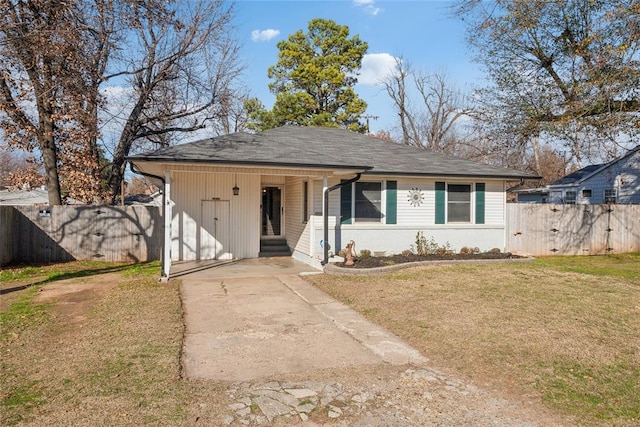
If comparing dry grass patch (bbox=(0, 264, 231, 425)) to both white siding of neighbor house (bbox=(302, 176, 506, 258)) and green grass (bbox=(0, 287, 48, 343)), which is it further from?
white siding of neighbor house (bbox=(302, 176, 506, 258))

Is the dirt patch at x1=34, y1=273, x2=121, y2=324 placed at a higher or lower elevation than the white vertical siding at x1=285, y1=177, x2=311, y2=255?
lower

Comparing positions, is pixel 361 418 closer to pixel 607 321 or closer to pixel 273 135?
pixel 607 321

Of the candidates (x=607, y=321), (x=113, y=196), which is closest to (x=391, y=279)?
(x=607, y=321)

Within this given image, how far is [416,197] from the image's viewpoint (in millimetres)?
13555

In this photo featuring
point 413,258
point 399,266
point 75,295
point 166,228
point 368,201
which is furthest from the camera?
point 368,201

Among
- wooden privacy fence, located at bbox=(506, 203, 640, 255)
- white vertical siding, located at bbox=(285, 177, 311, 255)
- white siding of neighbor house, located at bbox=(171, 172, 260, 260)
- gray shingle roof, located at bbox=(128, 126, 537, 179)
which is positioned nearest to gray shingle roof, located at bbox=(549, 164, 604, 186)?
wooden privacy fence, located at bbox=(506, 203, 640, 255)

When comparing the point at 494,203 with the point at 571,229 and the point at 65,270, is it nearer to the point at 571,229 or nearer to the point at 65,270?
Result: the point at 571,229

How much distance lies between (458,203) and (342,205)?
3.96m

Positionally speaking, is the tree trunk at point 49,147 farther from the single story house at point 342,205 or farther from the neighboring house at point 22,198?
the neighboring house at point 22,198

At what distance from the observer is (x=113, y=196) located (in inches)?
747

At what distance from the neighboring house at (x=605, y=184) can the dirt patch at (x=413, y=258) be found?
1180cm

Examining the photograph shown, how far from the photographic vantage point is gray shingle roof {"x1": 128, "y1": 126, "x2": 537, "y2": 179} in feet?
33.5

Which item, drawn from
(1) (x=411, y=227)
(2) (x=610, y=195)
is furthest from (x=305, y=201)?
(2) (x=610, y=195)

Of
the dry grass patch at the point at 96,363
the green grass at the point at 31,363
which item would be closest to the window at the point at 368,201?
the dry grass patch at the point at 96,363
